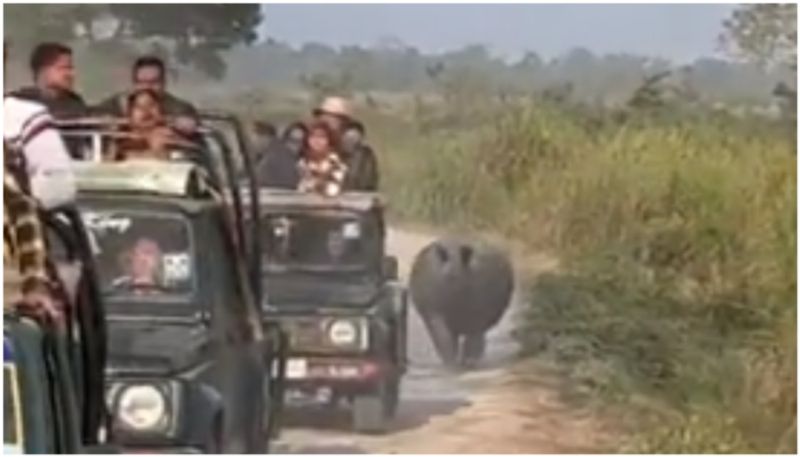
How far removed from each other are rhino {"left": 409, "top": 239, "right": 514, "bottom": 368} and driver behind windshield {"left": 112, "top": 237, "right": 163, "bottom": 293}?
27 centimetres

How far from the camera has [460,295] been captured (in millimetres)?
3154

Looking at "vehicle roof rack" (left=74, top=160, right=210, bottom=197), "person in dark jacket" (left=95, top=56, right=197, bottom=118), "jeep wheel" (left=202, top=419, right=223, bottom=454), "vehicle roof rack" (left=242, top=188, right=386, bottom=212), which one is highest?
"person in dark jacket" (left=95, top=56, right=197, bottom=118)

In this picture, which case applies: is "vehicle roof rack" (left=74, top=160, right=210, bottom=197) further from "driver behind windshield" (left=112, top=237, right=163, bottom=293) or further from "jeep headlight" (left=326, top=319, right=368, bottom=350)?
"jeep headlight" (left=326, top=319, right=368, bottom=350)

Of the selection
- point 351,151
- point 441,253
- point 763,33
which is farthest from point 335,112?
point 763,33

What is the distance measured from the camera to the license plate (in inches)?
124

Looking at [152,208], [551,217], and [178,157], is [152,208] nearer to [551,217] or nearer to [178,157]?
[178,157]

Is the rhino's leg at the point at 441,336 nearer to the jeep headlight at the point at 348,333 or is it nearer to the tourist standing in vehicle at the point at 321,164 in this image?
the jeep headlight at the point at 348,333

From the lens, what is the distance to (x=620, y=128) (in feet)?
10.3

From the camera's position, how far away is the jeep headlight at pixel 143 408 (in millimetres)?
3107

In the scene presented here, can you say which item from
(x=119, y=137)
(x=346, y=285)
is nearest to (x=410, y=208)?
(x=346, y=285)

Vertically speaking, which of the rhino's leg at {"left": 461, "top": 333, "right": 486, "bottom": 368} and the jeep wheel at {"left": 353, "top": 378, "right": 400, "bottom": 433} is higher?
the rhino's leg at {"left": 461, "top": 333, "right": 486, "bottom": 368}

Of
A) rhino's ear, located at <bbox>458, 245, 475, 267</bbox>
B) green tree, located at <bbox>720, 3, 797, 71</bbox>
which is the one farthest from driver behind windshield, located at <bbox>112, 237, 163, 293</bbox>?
green tree, located at <bbox>720, 3, 797, 71</bbox>

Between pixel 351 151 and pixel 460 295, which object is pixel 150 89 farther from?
pixel 460 295

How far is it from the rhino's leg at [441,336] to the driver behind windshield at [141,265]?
11.5 inches
